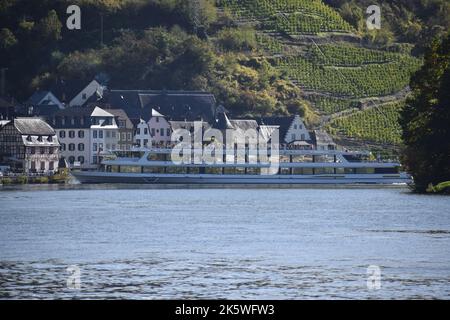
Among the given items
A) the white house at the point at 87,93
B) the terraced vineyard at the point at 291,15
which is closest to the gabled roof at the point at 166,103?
the white house at the point at 87,93

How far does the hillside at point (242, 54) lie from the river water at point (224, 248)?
→ 66.5 meters

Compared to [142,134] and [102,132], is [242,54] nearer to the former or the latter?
[142,134]

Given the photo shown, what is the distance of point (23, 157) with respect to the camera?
13200cm

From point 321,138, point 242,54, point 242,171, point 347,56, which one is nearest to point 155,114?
point 321,138

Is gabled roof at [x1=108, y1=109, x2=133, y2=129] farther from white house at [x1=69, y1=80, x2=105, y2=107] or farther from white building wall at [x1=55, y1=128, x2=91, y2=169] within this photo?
white house at [x1=69, y1=80, x2=105, y2=107]

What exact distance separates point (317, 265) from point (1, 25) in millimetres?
132789

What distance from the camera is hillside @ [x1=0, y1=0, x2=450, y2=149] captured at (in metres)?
159

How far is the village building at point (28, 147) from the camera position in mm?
132000

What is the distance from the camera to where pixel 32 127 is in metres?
135

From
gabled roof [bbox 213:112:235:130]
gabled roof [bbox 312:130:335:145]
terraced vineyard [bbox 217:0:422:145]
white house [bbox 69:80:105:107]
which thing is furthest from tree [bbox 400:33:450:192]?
white house [bbox 69:80:105:107]

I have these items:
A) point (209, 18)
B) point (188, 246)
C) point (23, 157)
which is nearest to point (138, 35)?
point (209, 18)

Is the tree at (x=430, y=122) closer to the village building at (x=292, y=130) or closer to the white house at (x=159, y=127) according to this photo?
the village building at (x=292, y=130)

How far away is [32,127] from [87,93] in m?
22.8

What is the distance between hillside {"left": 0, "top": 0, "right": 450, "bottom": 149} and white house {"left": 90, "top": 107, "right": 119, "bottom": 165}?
56.5 ft
